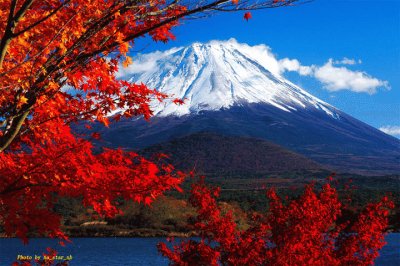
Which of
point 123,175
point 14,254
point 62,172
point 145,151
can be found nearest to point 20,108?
point 62,172

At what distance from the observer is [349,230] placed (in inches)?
614

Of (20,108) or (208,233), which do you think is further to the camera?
(208,233)

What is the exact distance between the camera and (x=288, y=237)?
14.0 metres

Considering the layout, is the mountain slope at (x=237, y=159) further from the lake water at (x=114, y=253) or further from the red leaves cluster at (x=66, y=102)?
the red leaves cluster at (x=66, y=102)

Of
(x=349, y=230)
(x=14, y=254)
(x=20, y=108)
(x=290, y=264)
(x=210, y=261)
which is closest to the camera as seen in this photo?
(x=20, y=108)

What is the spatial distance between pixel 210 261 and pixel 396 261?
51533 millimetres

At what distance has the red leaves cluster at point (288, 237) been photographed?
13836mm

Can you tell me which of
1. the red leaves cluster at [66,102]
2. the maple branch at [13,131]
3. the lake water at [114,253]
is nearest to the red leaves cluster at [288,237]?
the red leaves cluster at [66,102]

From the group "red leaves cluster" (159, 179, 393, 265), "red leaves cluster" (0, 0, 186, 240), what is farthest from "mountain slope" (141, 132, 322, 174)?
"red leaves cluster" (0, 0, 186, 240)

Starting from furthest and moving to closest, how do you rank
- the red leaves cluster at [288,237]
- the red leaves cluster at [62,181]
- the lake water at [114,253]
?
the lake water at [114,253]
the red leaves cluster at [288,237]
the red leaves cluster at [62,181]

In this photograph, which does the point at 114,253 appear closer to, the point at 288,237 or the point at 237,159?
the point at 288,237

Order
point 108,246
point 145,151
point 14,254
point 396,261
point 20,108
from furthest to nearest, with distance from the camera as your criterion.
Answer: point 145,151, point 108,246, point 14,254, point 396,261, point 20,108

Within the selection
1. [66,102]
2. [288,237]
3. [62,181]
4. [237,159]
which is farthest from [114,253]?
[237,159]

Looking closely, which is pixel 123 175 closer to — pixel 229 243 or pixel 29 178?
pixel 29 178
